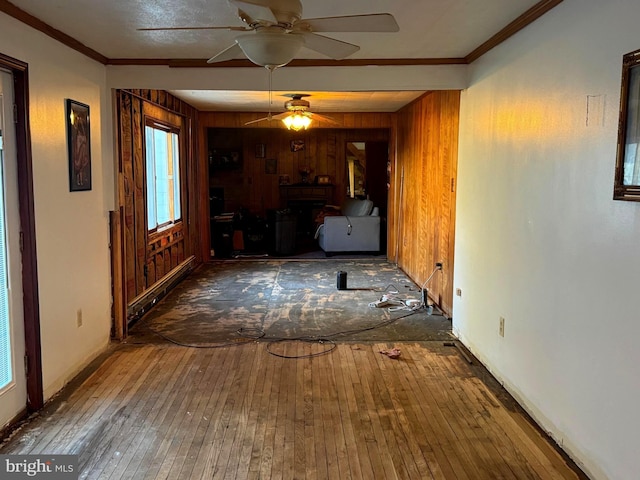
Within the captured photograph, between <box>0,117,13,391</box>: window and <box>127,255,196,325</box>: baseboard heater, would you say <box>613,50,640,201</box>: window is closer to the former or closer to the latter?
<box>0,117,13,391</box>: window

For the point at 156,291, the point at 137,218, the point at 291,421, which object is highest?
the point at 137,218

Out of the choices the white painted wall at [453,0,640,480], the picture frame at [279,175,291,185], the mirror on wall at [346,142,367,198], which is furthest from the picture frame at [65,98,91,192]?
the mirror on wall at [346,142,367,198]

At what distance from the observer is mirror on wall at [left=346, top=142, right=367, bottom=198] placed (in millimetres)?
11984

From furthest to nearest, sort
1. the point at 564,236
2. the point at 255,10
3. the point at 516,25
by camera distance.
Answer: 1. the point at 516,25
2. the point at 564,236
3. the point at 255,10

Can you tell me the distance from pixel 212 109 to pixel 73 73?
4223 millimetres

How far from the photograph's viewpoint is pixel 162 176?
6285 mm

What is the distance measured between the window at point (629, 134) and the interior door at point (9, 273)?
3.00 m

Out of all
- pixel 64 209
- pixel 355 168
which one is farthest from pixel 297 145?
pixel 64 209

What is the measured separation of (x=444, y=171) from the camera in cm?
514

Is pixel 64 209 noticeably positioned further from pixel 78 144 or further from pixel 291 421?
pixel 291 421

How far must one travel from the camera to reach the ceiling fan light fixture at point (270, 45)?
2.14 meters

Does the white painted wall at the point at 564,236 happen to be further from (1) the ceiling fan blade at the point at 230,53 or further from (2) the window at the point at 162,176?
(2) the window at the point at 162,176

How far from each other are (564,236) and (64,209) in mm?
3037

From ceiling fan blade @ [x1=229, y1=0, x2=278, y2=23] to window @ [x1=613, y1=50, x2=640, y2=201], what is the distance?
1.41 metres
